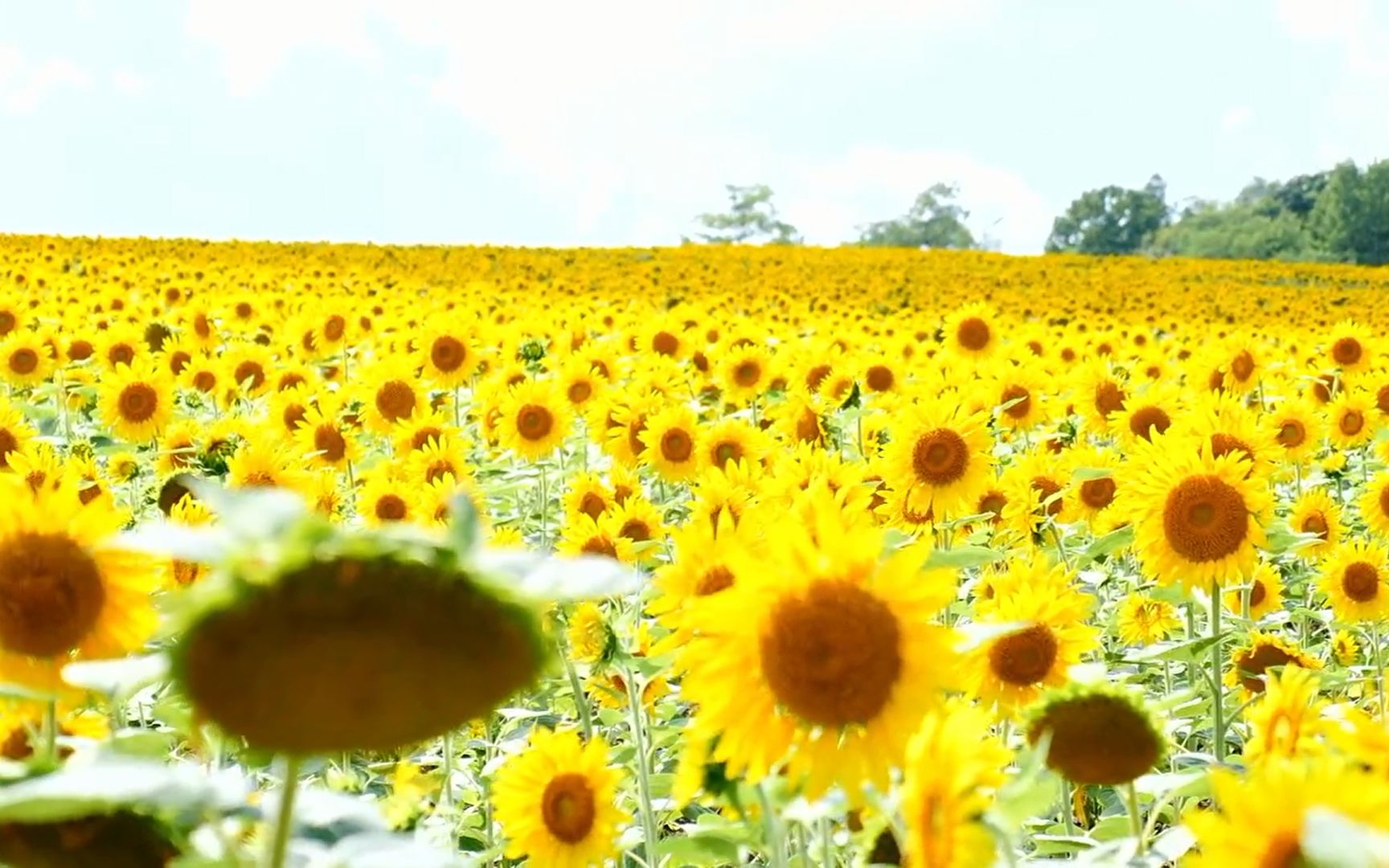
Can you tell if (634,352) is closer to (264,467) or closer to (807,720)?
(264,467)

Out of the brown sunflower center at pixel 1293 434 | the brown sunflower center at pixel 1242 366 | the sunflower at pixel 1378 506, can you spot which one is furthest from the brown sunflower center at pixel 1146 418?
the brown sunflower center at pixel 1242 366

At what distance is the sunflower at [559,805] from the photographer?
2.39 m

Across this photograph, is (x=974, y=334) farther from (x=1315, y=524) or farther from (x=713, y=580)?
(x=713, y=580)

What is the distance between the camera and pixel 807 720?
4.24 feet

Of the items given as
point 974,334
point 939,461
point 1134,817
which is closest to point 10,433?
point 939,461

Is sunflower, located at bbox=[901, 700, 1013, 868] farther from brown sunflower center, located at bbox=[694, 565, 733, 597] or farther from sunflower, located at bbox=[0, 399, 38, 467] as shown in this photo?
sunflower, located at bbox=[0, 399, 38, 467]

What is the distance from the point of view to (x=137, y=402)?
5.74 meters

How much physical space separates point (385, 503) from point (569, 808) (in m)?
1.87

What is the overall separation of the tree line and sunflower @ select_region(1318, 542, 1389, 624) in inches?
2026

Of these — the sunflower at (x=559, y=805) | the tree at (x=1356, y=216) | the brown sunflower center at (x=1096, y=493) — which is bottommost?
the sunflower at (x=559, y=805)

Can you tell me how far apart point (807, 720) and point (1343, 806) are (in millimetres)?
477

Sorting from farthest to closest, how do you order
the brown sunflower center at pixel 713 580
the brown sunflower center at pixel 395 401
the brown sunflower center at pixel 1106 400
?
the brown sunflower center at pixel 1106 400 → the brown sunflower center at pixel 395 401 → the brown sunflower center at pixel 713 580

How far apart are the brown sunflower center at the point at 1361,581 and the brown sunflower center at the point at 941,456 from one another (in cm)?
145

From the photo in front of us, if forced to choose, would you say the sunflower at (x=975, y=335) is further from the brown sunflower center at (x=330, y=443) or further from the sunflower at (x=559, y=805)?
the sunflower at (x=559, y=805)
